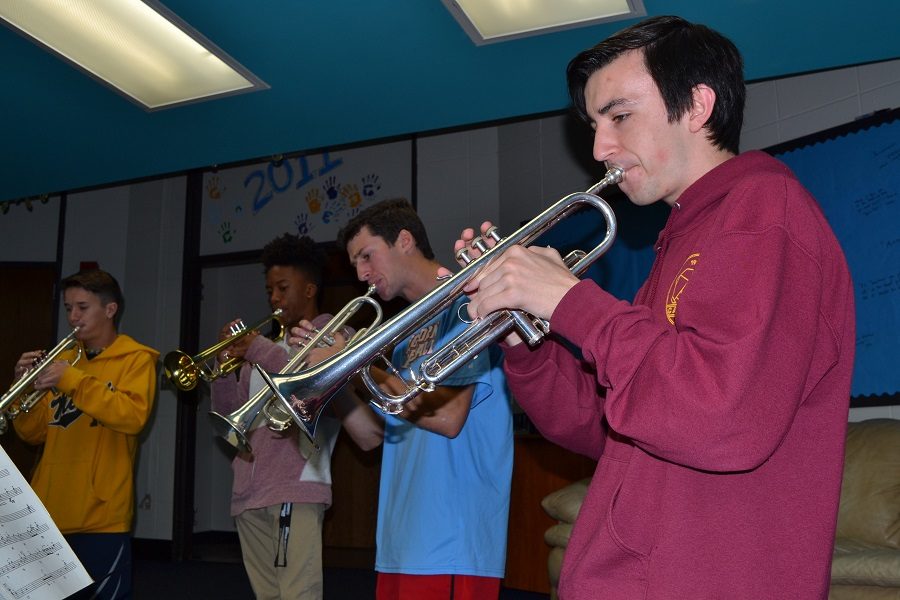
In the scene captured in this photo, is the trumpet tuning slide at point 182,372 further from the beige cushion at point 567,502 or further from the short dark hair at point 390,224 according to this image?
the beige cushion at point 567,502

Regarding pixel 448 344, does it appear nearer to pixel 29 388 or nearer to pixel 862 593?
pixel 862 593

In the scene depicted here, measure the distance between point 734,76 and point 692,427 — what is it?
0.74m

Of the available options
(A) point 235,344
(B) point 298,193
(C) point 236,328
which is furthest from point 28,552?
(B) point 298,193

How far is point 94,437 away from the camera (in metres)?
3.76

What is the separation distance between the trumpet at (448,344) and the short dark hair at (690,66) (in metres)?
0.18

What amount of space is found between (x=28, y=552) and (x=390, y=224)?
5.81 ft

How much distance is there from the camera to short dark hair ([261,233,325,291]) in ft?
13.6

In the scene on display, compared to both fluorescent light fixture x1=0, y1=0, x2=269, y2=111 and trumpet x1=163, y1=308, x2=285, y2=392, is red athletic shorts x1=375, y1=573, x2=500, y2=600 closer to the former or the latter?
trumpet x1=163, y1=308, x2=285, y2=392

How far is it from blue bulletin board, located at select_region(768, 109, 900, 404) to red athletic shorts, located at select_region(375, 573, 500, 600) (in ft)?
8.78

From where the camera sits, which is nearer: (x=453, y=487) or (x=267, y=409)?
(x=453, y=487)

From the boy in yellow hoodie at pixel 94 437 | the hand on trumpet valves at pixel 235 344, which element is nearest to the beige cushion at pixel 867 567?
the hand on trumpet valves at pixel 235 344

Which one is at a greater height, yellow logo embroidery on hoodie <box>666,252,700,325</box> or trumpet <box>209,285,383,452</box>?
yellow logo embroidery on hoodie <box>666,252,700,325</box>

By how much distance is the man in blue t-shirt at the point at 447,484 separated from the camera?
230cm

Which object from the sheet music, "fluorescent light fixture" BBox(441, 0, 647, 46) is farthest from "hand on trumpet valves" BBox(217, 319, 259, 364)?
the sheet music
